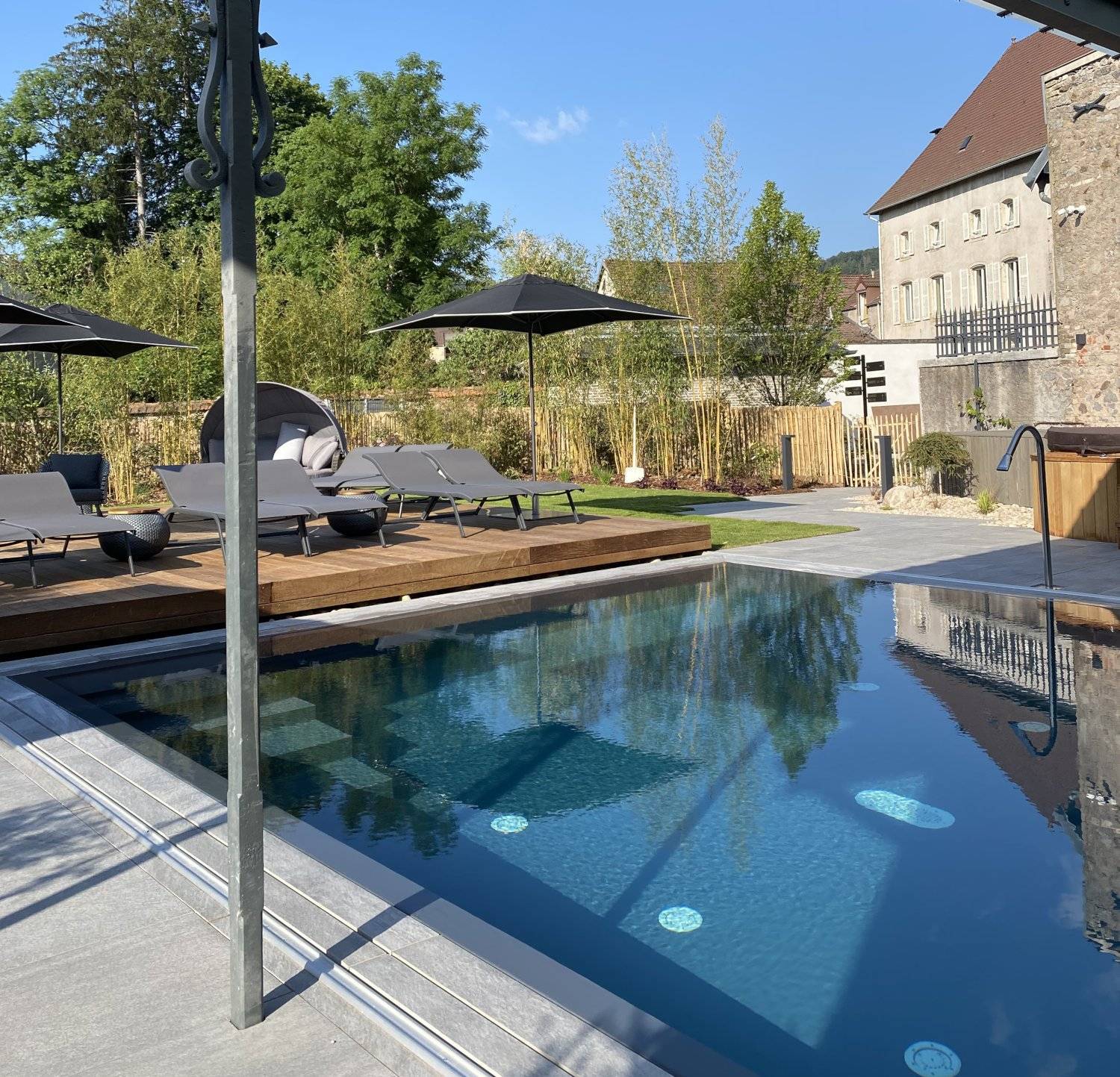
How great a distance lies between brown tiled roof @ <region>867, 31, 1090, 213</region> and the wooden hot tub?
68.5ft

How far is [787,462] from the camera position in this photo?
16297mm

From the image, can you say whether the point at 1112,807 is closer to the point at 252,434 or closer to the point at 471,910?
the point at 471,910

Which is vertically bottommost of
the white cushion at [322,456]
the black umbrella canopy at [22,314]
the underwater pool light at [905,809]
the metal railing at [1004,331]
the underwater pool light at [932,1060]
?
the underwater pool light at [932,1060]

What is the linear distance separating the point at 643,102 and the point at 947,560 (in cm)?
1154

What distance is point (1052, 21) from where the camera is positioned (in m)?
4.05

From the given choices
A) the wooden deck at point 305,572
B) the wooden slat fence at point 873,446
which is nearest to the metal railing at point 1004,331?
the wooden slat fence at point 873,446

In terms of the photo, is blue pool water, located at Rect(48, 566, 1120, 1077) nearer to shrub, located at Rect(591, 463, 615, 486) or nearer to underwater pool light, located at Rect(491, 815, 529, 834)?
underwater pool light, located at Rect(491, 815, 529, 834)

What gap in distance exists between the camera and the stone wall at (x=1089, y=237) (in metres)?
14.2

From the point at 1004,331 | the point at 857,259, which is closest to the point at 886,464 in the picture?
the point at 1004,331

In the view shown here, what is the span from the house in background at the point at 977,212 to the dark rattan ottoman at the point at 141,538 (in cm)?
2021

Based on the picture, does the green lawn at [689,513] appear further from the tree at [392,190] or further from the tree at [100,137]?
the tree at [100,137]

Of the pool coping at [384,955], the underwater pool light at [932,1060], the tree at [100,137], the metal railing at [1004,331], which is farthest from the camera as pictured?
the tree at [100,137]

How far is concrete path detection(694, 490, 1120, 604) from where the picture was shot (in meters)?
8.01

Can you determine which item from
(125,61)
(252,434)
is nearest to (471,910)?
(252,434)
